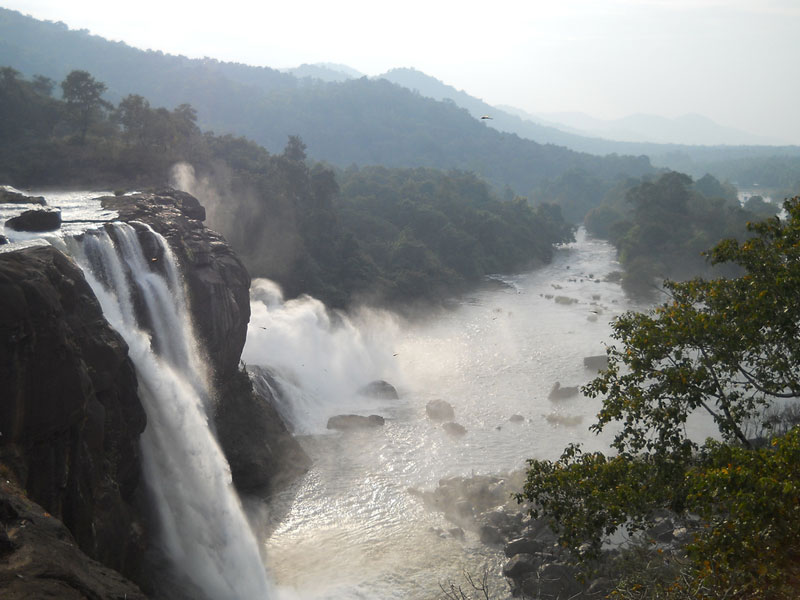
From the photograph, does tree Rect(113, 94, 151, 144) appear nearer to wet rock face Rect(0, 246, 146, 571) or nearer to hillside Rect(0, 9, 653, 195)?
wet rock face Rect(0, 246, 146, 571)

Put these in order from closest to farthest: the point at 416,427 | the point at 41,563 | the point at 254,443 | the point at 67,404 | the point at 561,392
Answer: the point at 41,563 < the point at 67,404 < the point at 254,443 < the point at 416,427 < the point at 561,392

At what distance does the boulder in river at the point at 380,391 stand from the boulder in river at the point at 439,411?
2464 mm

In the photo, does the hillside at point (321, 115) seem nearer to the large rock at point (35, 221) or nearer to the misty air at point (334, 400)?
the misty air at point (334, 400)

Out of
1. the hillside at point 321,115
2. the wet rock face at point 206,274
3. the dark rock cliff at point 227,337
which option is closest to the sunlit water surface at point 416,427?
the dark rock cliff at point 227,337

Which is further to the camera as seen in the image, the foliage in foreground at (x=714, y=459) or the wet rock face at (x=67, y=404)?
the wet rock face at (x=67, y=404)

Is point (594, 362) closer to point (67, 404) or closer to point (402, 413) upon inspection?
point (402, 413)

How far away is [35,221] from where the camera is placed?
54.6 feet

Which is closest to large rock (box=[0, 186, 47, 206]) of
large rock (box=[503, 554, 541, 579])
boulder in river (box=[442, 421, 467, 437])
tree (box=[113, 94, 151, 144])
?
boulder in river (box=[442, 421, 467, 437])

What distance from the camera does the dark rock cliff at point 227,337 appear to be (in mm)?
19719

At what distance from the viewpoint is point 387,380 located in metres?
31.1

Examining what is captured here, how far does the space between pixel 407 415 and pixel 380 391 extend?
101 inches

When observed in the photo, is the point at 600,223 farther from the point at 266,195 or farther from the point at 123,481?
the point at 123,481

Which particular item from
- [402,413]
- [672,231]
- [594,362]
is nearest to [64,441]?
[402,413]

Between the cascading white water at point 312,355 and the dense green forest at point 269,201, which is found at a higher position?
the dense green forest at point 269,201
